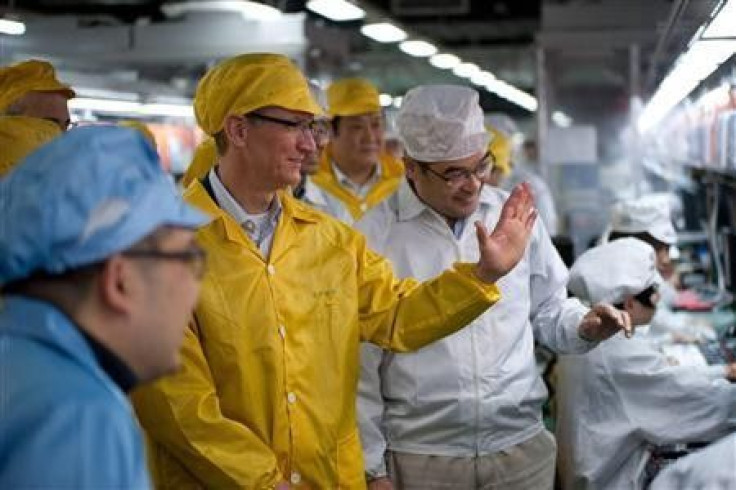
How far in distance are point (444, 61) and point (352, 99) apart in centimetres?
610

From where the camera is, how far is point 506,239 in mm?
2477

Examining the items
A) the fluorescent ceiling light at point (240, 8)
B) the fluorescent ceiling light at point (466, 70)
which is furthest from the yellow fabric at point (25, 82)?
the fluorescent ceiling light at point (466, 70)

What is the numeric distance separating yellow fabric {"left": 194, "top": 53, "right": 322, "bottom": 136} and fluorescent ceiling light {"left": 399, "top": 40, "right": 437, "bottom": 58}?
21.4 feet

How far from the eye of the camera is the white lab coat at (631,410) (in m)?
3.11

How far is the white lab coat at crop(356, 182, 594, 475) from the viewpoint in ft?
9.33

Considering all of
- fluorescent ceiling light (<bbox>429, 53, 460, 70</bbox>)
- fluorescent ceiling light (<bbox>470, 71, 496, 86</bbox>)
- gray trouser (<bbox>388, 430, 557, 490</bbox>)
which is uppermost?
fluorescent ceiling light (<bbox>429, 53, 460, 70</bbox>)

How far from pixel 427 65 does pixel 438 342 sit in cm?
942

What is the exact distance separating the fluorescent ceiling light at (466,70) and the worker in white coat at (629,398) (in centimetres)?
861

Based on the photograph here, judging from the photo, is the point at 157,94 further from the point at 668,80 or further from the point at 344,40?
the point at 668,80

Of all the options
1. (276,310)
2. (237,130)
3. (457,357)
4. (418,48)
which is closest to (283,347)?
(276,310)

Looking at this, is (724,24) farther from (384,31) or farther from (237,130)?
(384,31)

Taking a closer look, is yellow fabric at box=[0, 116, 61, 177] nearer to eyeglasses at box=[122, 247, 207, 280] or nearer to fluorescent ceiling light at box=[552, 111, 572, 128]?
eyeglasses at box=[122, 247, 207, 280]

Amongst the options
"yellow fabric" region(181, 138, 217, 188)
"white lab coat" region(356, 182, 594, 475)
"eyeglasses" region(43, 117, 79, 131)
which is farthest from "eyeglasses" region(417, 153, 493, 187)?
"eyeglasses" region(43, 117, 79, 131)

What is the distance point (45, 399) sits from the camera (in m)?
1.25
